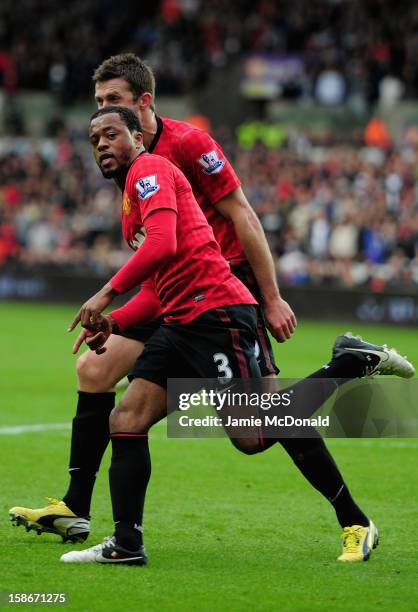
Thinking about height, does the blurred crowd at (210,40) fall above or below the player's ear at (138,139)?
above

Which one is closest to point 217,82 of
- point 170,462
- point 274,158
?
point 274,158

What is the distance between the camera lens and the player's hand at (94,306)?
5.59 meters

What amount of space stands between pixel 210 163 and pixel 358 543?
6.41ft

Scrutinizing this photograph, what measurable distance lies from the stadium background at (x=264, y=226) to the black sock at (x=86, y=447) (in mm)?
264

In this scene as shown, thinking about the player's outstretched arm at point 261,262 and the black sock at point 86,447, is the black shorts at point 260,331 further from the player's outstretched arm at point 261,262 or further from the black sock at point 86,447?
the black sock at point 86,447

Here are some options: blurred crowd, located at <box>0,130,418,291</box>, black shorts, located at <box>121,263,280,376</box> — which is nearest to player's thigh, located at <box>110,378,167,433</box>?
black shorts, located at <box>121,263,280,376</box>

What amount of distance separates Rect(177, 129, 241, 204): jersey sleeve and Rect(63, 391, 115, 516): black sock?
1.13 m

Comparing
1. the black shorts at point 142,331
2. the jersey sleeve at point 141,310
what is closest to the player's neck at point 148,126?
the jersey sleeve at point 141,310

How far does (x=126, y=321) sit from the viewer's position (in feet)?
19.9

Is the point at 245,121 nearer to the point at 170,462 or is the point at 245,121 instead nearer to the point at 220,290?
the point at 170,462

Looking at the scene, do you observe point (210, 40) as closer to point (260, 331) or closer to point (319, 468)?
point (260, 331)

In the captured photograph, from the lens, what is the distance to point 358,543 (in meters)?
6.02

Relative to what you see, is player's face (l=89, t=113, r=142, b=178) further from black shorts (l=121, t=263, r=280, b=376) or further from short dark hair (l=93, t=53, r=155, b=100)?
black shorts (l=121, t=263, r=280, b=376)

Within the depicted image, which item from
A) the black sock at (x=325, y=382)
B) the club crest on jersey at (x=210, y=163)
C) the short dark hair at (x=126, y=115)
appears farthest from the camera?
the club crest on jersey at (x=210, y=163)
